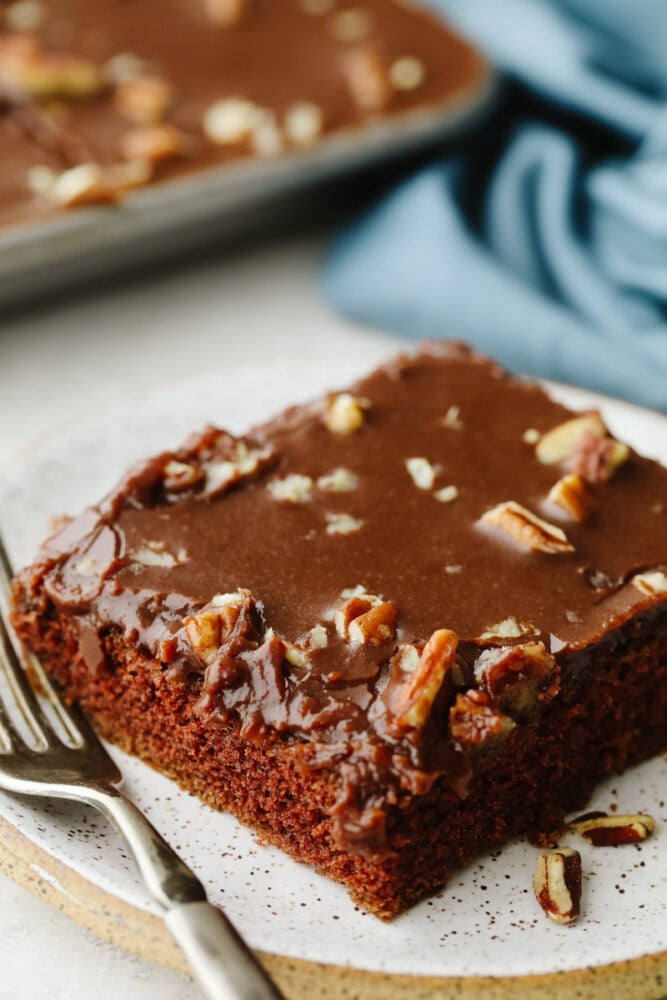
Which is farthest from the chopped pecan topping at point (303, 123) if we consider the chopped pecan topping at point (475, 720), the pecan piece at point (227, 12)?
the chopped pecan topping at point (475, 720)

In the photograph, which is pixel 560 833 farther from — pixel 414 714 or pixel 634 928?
pixel 414 714

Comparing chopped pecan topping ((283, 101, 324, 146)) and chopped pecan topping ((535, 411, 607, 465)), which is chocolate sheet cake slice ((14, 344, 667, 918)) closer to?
chopped pecan topping ((535, 411, 607, 465))

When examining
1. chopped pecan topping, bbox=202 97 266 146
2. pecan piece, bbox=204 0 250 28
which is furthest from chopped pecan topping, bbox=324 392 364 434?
pecan piece, bbox=204 0 250 28

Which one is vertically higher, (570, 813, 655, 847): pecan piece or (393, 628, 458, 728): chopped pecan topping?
(393, 628, 458, 728): chopped pecan topping

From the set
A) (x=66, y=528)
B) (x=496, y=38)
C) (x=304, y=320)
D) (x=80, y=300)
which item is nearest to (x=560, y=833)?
(x=66, y=528)

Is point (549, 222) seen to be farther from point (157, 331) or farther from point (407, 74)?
point (157, 331)

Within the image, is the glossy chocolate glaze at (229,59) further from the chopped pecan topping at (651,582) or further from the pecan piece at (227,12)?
the chopped pecan topping at (651,582)

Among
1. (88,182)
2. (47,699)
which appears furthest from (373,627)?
(88,182)
